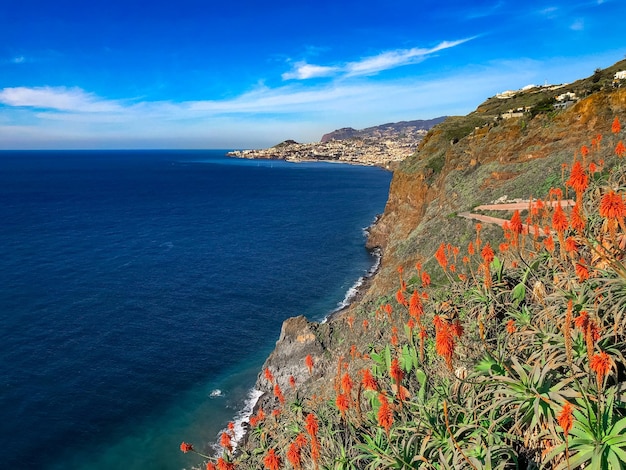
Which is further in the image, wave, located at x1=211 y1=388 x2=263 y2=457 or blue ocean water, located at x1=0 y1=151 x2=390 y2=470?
blue ocean water, located at x1=0 y1=151 x2=390 y2=470

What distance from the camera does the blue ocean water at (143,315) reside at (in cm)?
2820

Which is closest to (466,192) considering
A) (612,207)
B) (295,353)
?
(295,353)

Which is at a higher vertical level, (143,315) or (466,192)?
(466,192)

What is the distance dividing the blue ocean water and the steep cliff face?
231 inches

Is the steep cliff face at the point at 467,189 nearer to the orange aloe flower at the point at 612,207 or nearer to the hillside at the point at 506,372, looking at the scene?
the hillside at the point at 506,372

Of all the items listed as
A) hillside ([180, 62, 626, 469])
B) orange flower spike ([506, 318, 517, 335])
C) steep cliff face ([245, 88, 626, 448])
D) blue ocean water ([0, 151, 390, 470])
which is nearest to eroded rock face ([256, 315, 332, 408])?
steep cliff face ([245, 88, 626, 448])

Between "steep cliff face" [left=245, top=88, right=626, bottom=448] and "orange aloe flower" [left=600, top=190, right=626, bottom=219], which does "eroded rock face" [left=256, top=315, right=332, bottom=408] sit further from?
→ "orange aloe flower" [left=600, top=190, right=626, bottom=219]

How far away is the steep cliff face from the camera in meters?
30.2

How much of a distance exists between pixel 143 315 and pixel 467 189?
36.9 m

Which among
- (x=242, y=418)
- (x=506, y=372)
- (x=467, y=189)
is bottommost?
(x=242, y=418)

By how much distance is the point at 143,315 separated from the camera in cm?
4388

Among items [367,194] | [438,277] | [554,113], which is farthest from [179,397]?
[367,194]

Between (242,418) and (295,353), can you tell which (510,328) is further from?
(242,418)

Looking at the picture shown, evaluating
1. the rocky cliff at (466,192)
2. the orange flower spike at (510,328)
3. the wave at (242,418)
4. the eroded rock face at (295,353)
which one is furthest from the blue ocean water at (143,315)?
the orange flower spike at (510,328)
